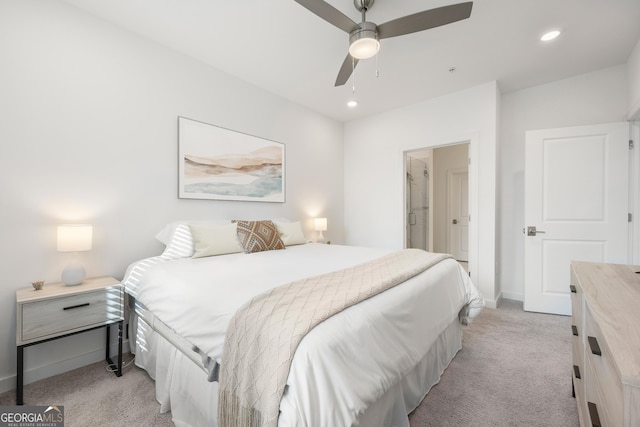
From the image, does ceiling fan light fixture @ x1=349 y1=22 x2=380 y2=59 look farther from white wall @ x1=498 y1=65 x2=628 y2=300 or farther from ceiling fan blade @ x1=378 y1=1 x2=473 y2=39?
white wall @ x1=498 y1=65 x2=628 y2=300

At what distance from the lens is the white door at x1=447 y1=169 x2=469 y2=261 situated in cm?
608

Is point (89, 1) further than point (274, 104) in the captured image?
No

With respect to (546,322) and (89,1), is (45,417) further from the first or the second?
(546,322)

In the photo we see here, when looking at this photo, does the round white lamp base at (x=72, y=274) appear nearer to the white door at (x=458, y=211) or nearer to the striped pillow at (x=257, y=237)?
the striped pillow at (x=257, y=237)

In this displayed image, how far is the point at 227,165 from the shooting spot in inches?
122

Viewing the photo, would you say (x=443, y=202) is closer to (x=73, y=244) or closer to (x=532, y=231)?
(x=532, y=231)

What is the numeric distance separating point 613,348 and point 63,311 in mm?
2643

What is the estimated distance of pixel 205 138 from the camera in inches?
115

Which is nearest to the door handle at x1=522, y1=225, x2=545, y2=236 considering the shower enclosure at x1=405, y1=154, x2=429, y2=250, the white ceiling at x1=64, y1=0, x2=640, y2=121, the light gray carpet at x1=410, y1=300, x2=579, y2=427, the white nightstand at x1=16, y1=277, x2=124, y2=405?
the light gray carpet at x1=410, y1=300, x2=579, y2=427

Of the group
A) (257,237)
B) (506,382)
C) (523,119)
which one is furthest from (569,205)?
(257,237)

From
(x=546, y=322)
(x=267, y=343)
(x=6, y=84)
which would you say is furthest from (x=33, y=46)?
(x=546, y=322)

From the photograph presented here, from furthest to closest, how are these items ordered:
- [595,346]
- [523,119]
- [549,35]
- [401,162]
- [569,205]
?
[401,162] < [523,119] < [569,205] < [549,35] < [595,346]

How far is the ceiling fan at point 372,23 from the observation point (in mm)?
1672

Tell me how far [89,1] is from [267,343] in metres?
2.83
